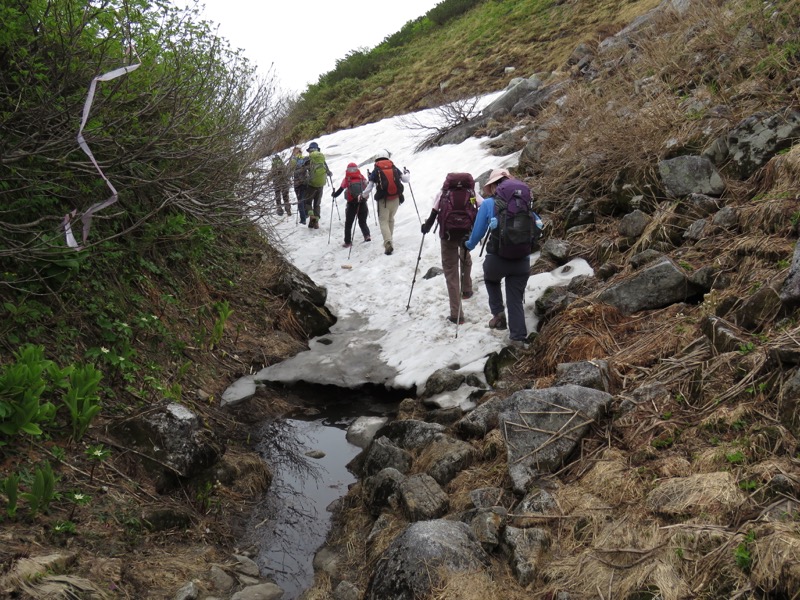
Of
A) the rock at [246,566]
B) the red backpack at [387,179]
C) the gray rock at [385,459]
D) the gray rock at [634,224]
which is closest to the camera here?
the rock at [246,566]

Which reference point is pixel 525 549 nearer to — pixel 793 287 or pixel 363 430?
pixel 793 287

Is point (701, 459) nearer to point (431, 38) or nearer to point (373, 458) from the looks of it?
point (373, 458)

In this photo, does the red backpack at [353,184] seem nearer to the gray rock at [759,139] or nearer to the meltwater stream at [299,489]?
the meltwater stream at [299,489]

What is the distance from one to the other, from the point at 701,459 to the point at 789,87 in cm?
630

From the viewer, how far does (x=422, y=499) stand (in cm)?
486

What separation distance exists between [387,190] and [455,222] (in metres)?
3.80

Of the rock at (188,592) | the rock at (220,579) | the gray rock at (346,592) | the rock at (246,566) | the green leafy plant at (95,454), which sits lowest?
the gray rock at (346,592)

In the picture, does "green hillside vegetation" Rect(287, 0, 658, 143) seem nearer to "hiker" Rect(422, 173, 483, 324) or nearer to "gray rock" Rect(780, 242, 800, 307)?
"hiker" Rect(422, 173, 483, 324)

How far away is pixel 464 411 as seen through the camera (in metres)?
6.45

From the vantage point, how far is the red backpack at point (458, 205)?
8.51 m

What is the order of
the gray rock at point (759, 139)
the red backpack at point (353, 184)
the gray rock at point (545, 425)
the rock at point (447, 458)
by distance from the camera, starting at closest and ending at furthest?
1. the gray rock at point (545, 425)
2. the rock at point (447, 458)
3. the gray rock at point (759, 139)
4. the red backpack at point (353, 184)

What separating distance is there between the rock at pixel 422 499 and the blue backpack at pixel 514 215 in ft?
10.3

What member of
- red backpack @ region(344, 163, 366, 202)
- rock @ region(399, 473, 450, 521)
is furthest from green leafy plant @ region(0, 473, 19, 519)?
red backpack @ region(344, 163, 366, 202)

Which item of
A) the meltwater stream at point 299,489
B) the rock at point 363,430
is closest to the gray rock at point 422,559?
the meltwater stream at point 299,489
